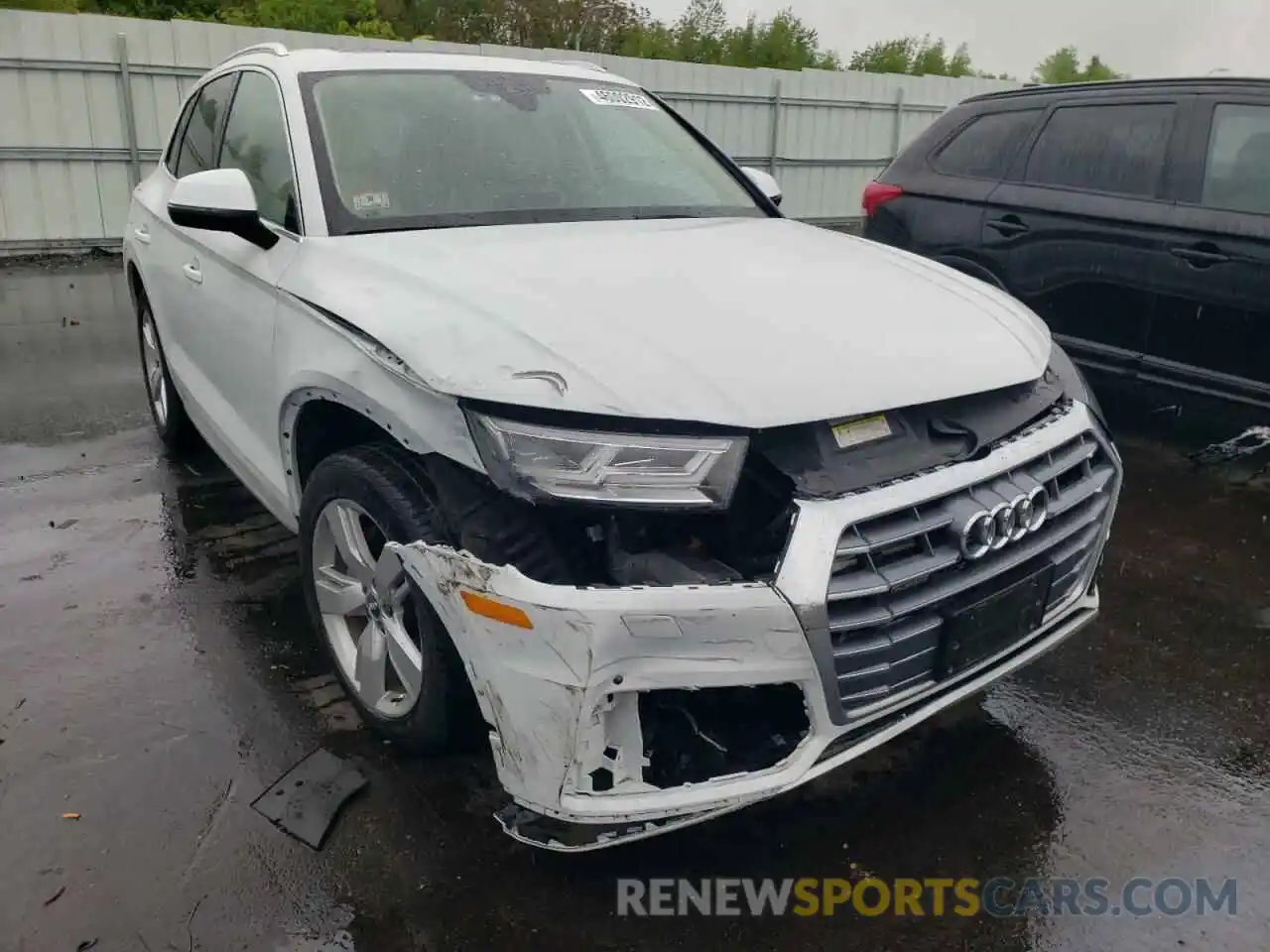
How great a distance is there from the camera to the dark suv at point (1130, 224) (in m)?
4.37

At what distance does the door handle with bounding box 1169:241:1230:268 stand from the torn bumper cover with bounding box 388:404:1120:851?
296 cm

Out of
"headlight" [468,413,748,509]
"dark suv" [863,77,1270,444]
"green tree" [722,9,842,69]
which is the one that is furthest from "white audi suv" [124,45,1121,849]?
"green tree" [722,9,842,69]

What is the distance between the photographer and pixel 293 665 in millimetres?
3090

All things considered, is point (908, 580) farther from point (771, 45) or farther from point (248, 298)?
point (771, 45)

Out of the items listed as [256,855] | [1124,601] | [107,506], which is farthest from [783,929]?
[107,506]

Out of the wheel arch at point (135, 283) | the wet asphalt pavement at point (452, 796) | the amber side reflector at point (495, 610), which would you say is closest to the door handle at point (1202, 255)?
the wet asphalt pavement at point (452, 796)

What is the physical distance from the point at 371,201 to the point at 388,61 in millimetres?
785

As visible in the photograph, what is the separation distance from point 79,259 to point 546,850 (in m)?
10.9

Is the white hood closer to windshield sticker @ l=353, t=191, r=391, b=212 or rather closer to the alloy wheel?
windshield sticker @ l=353, t=191, r=391, b=212

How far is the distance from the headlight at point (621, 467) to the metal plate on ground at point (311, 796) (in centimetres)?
104

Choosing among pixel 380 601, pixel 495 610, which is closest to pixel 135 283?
pixel 380 601

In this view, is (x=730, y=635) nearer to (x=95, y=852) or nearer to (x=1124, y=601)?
(x=95, y=852)

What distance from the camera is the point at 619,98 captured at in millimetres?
3756

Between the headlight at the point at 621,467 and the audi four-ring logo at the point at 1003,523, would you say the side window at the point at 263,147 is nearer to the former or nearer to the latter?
the headlight at the point at 621,467
